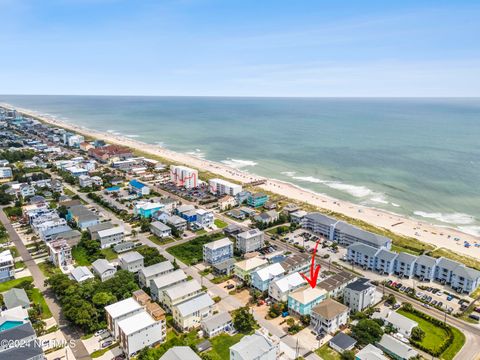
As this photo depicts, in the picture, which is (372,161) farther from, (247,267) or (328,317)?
(328,317)

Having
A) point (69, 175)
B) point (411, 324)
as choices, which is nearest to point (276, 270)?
point (411, 324)

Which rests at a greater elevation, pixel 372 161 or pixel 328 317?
pixel 372 161

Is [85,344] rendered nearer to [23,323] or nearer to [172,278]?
[23,323]

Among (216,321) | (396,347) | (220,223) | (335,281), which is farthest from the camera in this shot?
(220,223)

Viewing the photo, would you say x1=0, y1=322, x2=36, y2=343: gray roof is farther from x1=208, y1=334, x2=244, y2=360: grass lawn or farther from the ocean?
the ocean

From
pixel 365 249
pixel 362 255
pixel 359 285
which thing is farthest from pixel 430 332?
pixel 365 249

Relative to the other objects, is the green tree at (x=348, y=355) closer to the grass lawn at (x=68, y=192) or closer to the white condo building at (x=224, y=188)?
the white condo building at (x=224, y=188)
